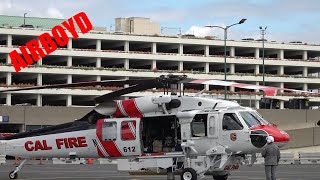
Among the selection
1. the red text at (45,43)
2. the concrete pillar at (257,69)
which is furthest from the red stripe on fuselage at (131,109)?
the concrete pillar at (257,69)

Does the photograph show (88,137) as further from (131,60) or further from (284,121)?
(131,60)

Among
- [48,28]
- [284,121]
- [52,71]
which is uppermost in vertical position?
[48,28]

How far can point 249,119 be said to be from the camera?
2192cm

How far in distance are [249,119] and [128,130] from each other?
4.40 meters

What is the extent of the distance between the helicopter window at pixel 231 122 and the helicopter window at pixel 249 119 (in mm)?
268

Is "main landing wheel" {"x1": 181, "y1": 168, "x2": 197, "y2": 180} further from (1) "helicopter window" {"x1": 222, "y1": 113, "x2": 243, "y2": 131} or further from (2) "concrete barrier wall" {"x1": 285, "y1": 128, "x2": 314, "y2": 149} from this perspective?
(2) "concrete barrier wall" {"x1": 285, "y1": 128, "x2": 314, "y2": 149}

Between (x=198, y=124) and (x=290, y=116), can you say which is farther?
(x=290, y=116)

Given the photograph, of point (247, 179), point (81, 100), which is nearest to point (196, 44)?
point (81, 100)

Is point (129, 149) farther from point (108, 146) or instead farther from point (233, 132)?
point (233, 132)

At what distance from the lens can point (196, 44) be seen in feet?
301

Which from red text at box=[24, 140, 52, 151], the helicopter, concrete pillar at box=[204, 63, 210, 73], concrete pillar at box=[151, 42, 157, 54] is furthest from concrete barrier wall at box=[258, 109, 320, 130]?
the helicopter

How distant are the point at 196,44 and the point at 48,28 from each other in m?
21.4

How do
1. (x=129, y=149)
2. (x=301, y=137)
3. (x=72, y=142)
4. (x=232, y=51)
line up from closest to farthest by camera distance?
A: 1. (x=129, y=149)
2. (x=72, y=142)
3. (x=301, y=137)
4. (x=232, y=51)

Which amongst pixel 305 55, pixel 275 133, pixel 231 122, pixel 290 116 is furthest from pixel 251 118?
pixel 305 55
